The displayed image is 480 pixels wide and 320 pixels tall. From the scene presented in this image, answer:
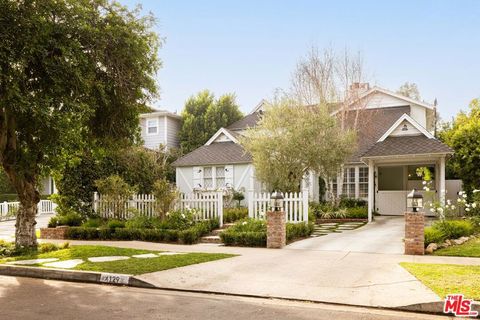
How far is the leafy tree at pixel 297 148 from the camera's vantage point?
1741 centimetres

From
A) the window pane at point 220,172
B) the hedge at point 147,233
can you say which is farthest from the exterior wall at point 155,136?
the hedge at point 147,233

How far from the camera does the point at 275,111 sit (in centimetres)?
1886

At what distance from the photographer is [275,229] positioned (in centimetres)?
1145

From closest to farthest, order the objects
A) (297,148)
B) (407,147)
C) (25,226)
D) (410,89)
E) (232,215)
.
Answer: (25,226), (232,215), (407,147), (297,148), (410,89)

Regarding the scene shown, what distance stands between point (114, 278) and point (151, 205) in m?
7.21

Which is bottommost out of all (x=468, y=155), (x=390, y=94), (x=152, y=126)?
(x=468, y=155)

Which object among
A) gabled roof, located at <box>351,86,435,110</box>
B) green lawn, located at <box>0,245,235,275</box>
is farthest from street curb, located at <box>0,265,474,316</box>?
gabled roof, located at <box>351,86,435,110</box>

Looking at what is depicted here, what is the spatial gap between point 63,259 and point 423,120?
21.0m

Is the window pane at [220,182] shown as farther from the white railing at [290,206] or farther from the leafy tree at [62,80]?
the leafy tree at [62,80]

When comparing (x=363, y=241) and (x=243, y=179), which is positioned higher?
(x=243, y=179)

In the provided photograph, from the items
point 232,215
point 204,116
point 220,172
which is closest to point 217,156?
point 220,172

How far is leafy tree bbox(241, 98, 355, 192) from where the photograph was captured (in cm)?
1741

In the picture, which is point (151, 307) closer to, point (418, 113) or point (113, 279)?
point (113, 279)

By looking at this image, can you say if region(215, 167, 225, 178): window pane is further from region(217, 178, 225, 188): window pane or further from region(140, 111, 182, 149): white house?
region(140, 111, 182, 149): white house
